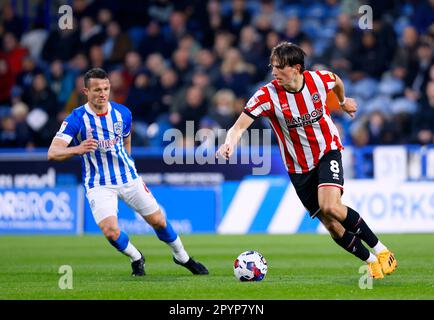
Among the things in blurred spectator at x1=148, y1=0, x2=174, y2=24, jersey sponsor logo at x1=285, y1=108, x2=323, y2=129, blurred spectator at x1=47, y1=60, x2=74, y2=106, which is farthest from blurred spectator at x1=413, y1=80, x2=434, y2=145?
jersey sponsor logo at x1=285, y1=108, x2=323, y2=129

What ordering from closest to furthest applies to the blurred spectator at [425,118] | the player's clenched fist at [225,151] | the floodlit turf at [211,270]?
1. the floodlit turf at [211,270]
2. the player's clenched fist at [225,151]
3. the blurred spectator at [425,118]

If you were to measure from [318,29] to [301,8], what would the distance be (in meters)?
0.81

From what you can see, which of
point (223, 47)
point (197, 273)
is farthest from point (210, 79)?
point (197, 273)

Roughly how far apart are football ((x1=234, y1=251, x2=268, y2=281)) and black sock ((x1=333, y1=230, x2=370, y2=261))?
0.86m

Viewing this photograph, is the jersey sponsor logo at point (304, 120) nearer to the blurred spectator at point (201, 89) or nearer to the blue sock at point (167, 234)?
the blue sock at point (167, 234)

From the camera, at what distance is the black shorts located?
9.48m

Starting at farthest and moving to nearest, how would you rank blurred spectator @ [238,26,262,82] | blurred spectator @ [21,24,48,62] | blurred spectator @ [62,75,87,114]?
blurred spectator @ [21,24,48,62]
blurred spectator @ [62,75,87,114]
blurred spectator @ [238,26,262,82]

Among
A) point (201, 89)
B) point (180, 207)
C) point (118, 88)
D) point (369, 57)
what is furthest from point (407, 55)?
point (118, 88)

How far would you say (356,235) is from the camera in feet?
31.4

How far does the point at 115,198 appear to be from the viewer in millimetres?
10461

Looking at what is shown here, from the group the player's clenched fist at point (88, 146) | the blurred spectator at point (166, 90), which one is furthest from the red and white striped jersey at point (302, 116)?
the blurred spectator at point (166, 90)

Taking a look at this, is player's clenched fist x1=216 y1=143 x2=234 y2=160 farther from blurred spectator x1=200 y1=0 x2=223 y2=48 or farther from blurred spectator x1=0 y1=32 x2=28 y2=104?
blurred spectator x1=0 y1=32 x2=28 y2=104

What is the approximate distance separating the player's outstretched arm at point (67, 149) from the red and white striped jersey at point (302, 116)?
5.12ft

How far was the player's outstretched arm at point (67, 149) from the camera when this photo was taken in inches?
381
